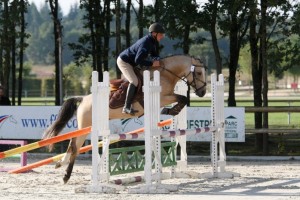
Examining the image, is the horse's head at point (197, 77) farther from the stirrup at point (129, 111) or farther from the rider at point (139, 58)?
the stirrup at point (129, 111)

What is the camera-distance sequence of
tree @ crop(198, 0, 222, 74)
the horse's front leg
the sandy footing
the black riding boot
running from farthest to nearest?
1. tree @ crop(198, 0, 222, 74)
2. the horse's front leg
3. the black riding boot
4. the sandy footing

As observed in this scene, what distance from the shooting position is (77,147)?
1243cm

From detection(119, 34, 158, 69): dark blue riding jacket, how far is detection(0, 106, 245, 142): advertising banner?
5.69 m

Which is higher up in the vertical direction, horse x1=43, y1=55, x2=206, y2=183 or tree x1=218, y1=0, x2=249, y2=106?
tree x1=218, y1=0, x2=249, y2=106

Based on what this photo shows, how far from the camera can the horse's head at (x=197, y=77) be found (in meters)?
11.8

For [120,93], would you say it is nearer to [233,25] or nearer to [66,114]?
[66,114]

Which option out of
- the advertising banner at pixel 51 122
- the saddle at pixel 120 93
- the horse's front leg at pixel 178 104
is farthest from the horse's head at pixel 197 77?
the advertising banner at pixel 51 122

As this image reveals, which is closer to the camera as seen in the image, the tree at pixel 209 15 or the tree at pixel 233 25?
the tree at pixel 233 25

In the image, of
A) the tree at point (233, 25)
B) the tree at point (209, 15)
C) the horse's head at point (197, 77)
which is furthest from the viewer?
the tree at point (209, 15)

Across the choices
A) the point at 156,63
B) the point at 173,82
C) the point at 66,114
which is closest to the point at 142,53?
the point at 156,63

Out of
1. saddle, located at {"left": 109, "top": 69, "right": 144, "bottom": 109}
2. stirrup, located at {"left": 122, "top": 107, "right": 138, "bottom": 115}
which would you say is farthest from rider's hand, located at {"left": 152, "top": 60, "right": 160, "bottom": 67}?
stirrup, located at {"left": 122, "top": 107, "right": 138, "bottom": 115}

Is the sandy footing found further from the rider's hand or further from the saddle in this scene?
the rider's hand

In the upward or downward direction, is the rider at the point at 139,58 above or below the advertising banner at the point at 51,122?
above

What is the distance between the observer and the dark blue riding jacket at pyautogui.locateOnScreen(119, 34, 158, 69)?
37.0 ft
